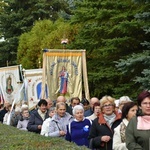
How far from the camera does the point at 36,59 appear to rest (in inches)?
1092

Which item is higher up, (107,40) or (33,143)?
(107,40)

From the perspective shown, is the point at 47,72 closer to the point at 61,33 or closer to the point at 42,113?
the point at 42,113

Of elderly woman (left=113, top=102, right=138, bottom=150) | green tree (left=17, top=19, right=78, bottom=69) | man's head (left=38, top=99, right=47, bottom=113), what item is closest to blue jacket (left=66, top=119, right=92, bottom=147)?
elderly woman (left=113, top=102, right=138, bottom=150)

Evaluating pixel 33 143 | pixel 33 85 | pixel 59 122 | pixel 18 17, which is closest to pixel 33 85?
pixel 33 85

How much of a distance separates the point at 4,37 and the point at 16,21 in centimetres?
173

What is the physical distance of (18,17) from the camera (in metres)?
36.6

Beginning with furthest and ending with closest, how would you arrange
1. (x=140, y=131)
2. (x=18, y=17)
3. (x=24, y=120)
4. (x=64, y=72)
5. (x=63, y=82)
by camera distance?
1. (x=18, y=17)
2. (x=64, y=72)
3. (x=63, y=82)
4. (x=24, y=120)
5. (x=140, y=131)

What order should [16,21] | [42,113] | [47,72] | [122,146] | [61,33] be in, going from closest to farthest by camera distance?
[122,146] < [42,113] < [47,72] < [61,33] < [16,21]

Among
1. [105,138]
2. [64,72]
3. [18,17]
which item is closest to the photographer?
[105,138]

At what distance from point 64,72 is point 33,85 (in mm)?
A: 3072

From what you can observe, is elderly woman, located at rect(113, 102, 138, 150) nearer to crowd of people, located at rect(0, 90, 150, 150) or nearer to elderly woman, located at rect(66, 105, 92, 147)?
crowd of people, located at rect(0, 90, 150, 150)

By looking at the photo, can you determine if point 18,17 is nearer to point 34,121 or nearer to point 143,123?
point 34,121

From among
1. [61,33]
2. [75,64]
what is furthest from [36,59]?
[75,64]

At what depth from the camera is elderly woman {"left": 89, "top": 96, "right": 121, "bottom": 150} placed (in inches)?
281
